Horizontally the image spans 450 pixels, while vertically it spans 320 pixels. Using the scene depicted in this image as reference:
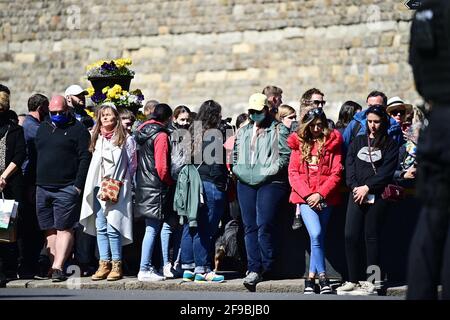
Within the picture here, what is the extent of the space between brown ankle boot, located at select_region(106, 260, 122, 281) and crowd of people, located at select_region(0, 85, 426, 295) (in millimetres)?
20

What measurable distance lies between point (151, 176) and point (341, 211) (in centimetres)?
193

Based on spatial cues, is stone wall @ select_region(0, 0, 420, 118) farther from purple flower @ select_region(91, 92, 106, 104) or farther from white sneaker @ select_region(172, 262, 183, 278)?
white sneaker @ select_region(172, 262, 183, 278)

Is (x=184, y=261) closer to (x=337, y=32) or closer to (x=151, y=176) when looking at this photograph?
(x=151, y=176)

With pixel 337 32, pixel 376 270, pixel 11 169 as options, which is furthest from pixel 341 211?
pixel 337 32

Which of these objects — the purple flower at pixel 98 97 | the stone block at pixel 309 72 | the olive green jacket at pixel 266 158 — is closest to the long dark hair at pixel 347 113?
the olive green jacket at pixel 266 158

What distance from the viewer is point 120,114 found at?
15.3m

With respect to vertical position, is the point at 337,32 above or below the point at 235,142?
above

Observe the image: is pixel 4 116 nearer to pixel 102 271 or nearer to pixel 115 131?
pixel 115 131

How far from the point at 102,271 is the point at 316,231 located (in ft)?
7.55

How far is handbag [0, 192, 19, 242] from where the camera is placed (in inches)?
570

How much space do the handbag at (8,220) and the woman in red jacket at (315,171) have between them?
287cm

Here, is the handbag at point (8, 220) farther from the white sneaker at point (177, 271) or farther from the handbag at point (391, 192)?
the handbag at point (391, 192)

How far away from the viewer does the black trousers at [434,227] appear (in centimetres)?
824

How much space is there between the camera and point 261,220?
1387 centimetres
